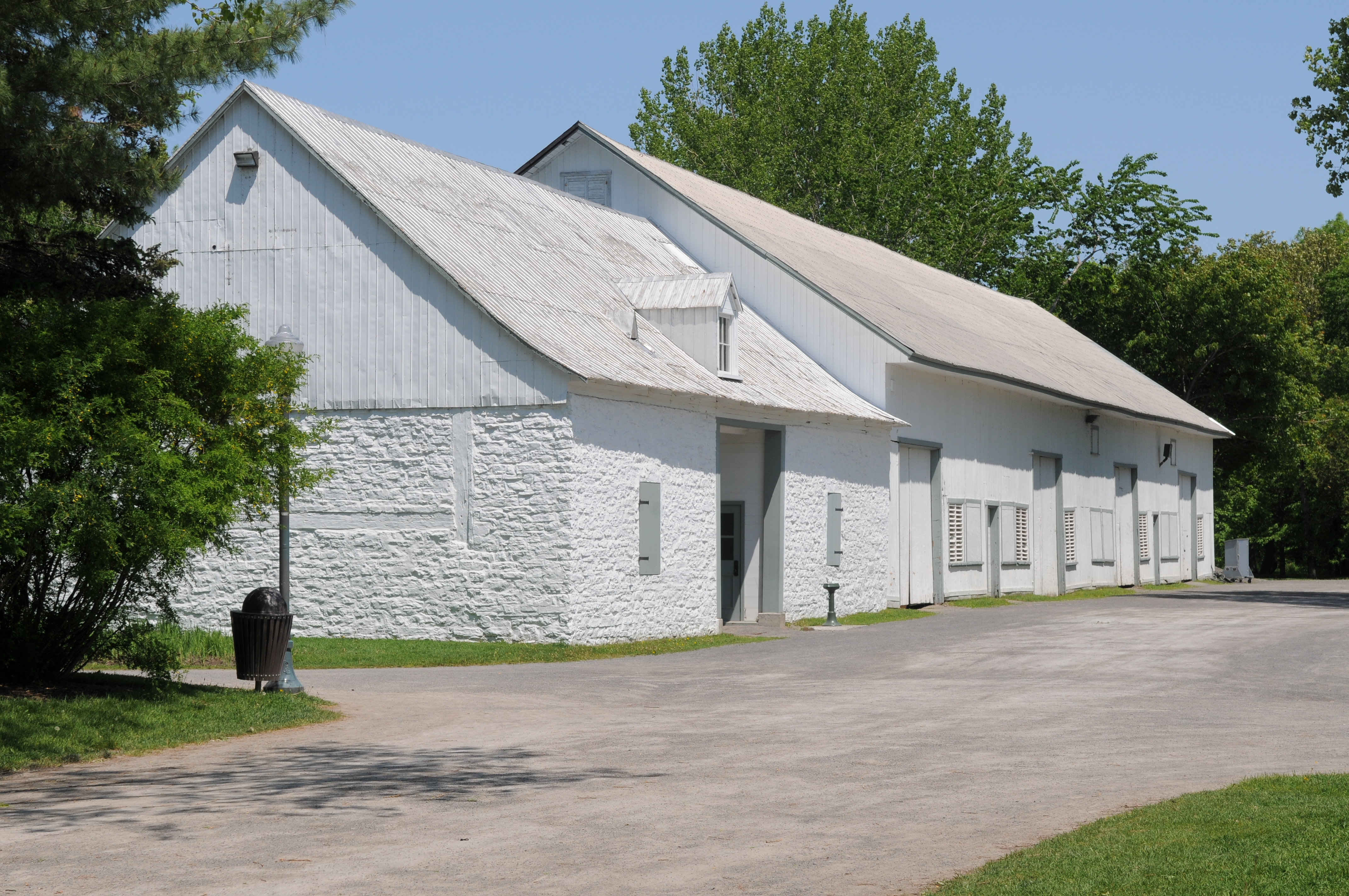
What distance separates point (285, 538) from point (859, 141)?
5167 cm

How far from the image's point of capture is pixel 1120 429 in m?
43.8

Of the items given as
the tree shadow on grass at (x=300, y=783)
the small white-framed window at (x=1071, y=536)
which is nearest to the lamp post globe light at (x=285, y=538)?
the tree shadow on grass at (x=300, y=783)

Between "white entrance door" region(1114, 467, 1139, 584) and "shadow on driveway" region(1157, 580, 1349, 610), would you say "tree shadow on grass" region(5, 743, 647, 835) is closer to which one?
"shadow on driveway" region(1157, 580, 1349, 610)

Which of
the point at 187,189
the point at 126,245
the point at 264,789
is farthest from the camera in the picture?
the point at 187,189

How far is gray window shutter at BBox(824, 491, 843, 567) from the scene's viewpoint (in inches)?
1127

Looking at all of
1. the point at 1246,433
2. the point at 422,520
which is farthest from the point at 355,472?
the point at 1246,433

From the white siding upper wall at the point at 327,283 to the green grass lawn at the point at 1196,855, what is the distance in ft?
45.2

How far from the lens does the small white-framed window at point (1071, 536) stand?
129ft

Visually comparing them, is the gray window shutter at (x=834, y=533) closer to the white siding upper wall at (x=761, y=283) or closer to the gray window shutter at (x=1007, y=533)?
the white siding upper wall at (x=761, y=283)

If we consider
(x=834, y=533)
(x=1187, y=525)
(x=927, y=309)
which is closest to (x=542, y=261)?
(x=834, y=533)

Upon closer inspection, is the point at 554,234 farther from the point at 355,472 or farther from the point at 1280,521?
the point at 1280,521

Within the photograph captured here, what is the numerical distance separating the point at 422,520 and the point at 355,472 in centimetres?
138

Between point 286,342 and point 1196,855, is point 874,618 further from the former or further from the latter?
point 1196,855

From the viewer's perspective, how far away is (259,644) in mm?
15594
